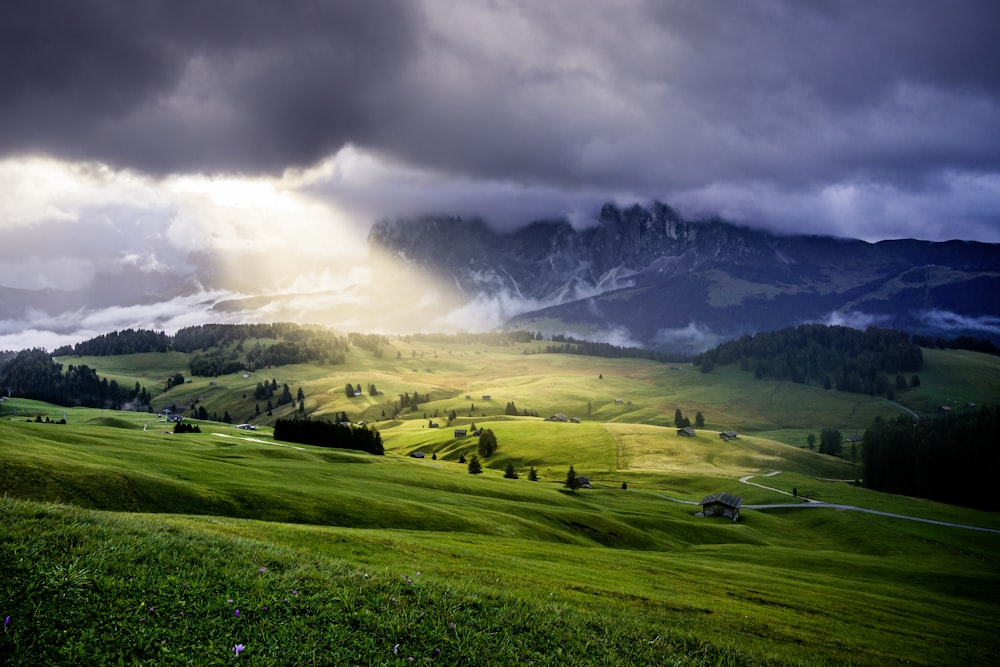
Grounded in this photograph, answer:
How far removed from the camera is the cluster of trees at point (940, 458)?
5566 inches

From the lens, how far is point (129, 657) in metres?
11.0

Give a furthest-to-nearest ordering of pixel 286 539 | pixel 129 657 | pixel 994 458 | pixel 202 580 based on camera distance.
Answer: pixel 994 458, pixel 286 539, pixel 202 580, pixel 129 657

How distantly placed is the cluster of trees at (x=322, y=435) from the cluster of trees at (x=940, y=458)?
146029 mm

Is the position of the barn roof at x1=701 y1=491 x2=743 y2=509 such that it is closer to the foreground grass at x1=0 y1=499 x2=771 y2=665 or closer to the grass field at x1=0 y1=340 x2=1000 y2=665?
the grass field at x1=0 y1=340 x2=1000 y2=665

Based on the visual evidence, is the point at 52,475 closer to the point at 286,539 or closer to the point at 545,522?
the point at 286,539

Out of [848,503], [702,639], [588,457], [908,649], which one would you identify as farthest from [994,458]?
[702,639]

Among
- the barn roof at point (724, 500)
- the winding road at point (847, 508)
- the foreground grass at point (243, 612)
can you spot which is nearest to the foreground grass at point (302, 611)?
the foreground grass at point (243, 612)

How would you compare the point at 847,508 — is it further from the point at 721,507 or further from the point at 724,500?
the point at 721,507

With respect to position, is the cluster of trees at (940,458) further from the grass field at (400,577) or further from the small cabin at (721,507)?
the small cabin at (721,507)

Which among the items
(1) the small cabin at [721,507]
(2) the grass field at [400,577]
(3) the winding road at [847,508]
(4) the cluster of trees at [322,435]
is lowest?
(3) the winding road at [847,508]

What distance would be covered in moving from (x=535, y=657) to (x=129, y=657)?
8996 mm

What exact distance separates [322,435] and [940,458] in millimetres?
164537

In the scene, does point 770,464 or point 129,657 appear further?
point 770,464

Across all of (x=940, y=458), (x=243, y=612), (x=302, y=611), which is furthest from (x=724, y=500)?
(x=243, y=612)
